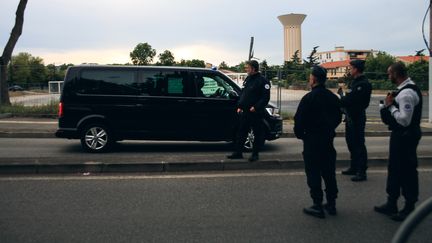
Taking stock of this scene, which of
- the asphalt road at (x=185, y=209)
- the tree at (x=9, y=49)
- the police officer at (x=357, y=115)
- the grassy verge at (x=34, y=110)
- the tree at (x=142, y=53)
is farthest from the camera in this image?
the tree at (x=142, y=53)

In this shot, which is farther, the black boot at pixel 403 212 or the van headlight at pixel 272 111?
the van headlight at pixel 272 111

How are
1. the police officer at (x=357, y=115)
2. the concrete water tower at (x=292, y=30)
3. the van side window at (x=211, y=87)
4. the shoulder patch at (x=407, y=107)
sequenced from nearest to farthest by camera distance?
the shoulder patch at (x=407, y=107)
the police officer at (x=357, y=115)
the van side window at (x=211, y=87)
the concrete water tower at (x=292, y=30)

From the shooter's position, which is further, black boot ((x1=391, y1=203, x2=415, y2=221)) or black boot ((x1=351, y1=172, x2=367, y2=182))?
black boot ((x1=351, y1=172, x2=367, y2=182))

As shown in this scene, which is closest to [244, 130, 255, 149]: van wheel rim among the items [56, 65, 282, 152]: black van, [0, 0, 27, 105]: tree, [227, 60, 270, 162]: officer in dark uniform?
[56, 65, 282, 152]: black van

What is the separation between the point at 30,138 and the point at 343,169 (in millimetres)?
8361

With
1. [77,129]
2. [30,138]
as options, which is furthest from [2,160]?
[30,138]

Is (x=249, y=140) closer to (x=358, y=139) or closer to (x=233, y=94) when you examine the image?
(x=233, y=94)

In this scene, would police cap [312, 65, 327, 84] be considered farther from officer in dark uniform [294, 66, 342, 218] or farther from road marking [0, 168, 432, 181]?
road marking [0, 168, 432, 181]

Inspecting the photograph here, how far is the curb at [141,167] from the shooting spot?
23.7ft

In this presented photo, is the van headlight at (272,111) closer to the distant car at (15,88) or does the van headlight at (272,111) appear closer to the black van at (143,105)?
the black van at (143,105)

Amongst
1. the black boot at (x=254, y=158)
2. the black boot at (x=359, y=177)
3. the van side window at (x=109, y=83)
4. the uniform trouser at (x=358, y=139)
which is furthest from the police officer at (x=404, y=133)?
the van side window at (x=109, y=83)

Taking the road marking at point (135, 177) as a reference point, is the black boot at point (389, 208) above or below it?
below

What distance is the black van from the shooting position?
940cm

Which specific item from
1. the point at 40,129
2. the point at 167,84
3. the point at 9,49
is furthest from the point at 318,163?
the point at 9,49
